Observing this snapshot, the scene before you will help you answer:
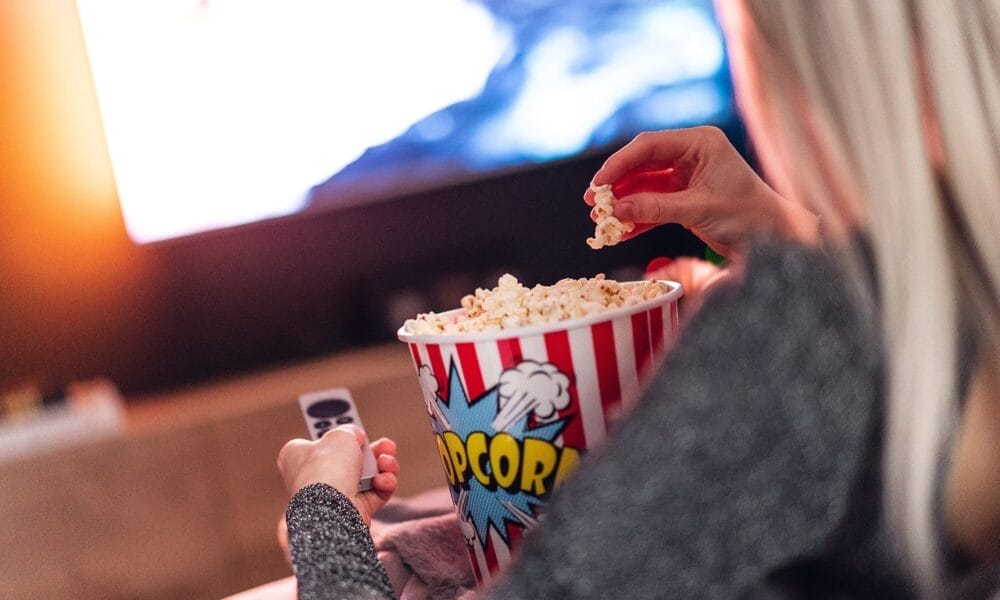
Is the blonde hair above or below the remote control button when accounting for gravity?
above

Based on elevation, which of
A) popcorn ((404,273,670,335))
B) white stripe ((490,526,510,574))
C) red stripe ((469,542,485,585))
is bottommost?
red stripe ((469,542,485,585))

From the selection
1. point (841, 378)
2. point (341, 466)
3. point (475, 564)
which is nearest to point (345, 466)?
point (341, 466)

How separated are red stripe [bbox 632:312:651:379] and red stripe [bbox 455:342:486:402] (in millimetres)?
101

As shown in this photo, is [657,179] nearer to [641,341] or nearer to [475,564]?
[641,341]

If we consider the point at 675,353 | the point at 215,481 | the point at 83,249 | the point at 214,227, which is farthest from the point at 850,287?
the point at 83,249

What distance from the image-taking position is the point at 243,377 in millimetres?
1878

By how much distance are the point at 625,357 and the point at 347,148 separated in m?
1.30

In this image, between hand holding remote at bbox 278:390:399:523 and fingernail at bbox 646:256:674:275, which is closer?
hand holding remote at bbox 278:390:399:523

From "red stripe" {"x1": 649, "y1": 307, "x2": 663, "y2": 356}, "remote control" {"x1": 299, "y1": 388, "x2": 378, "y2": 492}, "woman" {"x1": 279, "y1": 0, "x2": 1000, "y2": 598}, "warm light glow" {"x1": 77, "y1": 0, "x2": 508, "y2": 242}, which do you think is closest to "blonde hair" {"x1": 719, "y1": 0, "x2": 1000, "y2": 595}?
"woman" {"x1": 279, "y1": 0, "x2": 1000, "y2": 598}

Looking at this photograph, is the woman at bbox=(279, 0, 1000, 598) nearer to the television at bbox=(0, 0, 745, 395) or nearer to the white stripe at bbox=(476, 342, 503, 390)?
the white stripe at bbox=(476, 342, 503, 390)

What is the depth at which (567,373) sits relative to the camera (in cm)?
57

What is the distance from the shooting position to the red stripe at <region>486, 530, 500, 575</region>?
23.5 inches

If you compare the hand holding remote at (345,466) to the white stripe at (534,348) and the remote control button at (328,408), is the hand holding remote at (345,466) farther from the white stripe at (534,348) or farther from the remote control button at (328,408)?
the white stripe at (534,348)

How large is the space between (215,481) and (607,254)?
3.15 feet
